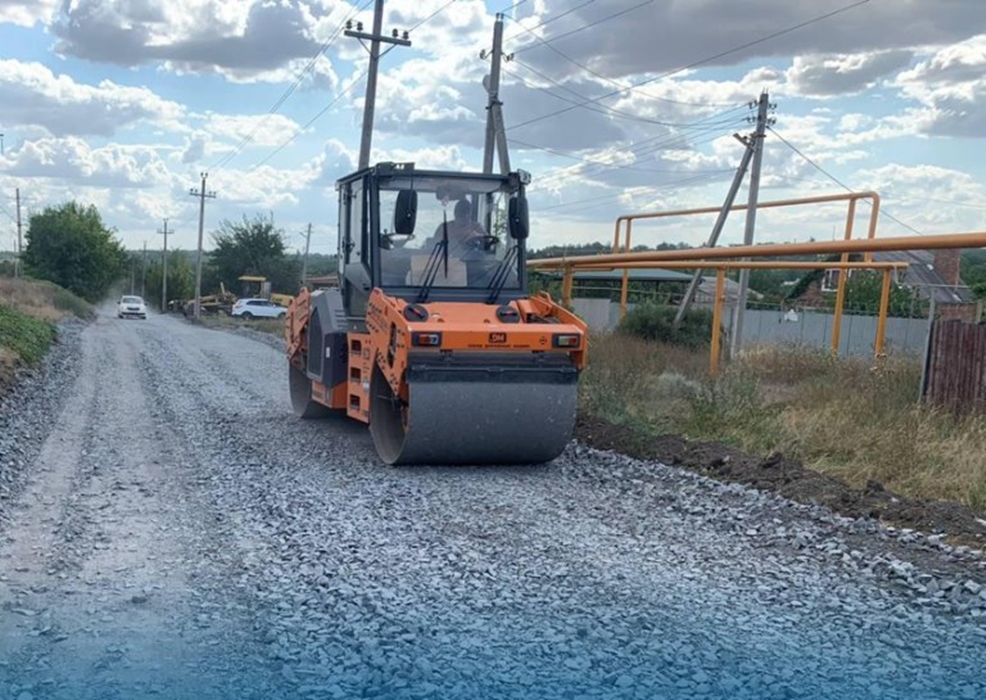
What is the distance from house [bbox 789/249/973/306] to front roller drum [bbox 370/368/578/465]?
3569 mm

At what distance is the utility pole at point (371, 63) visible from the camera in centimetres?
2722

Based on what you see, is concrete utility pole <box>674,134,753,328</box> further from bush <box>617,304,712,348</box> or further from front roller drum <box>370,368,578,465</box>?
front roller drum <box>370,368,578,465</box>

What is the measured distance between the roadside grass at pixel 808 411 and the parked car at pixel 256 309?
128 ft

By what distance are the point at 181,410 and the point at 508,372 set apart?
6.23 m

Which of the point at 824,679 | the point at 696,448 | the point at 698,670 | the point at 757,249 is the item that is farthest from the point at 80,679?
the point at 757,249

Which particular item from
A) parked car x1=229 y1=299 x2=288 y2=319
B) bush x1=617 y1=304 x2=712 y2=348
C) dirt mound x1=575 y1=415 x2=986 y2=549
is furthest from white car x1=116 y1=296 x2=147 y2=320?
dirt mound x1=575 y1=415 x2=986 y2=549

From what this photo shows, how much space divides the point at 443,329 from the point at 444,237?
63.5 inches

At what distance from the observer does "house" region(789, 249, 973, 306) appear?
535 inches

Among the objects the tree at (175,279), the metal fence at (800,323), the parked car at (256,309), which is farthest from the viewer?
the tree at (175,279)

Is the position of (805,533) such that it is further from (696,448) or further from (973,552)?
(696,448)

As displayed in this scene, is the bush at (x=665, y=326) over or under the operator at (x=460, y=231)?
under

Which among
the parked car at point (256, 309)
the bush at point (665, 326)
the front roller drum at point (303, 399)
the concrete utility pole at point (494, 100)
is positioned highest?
the concrete utility pole at point (494, 100)

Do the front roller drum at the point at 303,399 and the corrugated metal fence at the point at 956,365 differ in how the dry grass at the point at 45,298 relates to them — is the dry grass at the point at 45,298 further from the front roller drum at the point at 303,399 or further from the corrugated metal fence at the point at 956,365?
the corrugated metal fence at the point at 956,365

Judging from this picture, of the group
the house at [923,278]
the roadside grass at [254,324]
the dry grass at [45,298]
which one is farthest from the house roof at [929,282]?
the dry grass at [45,298]
